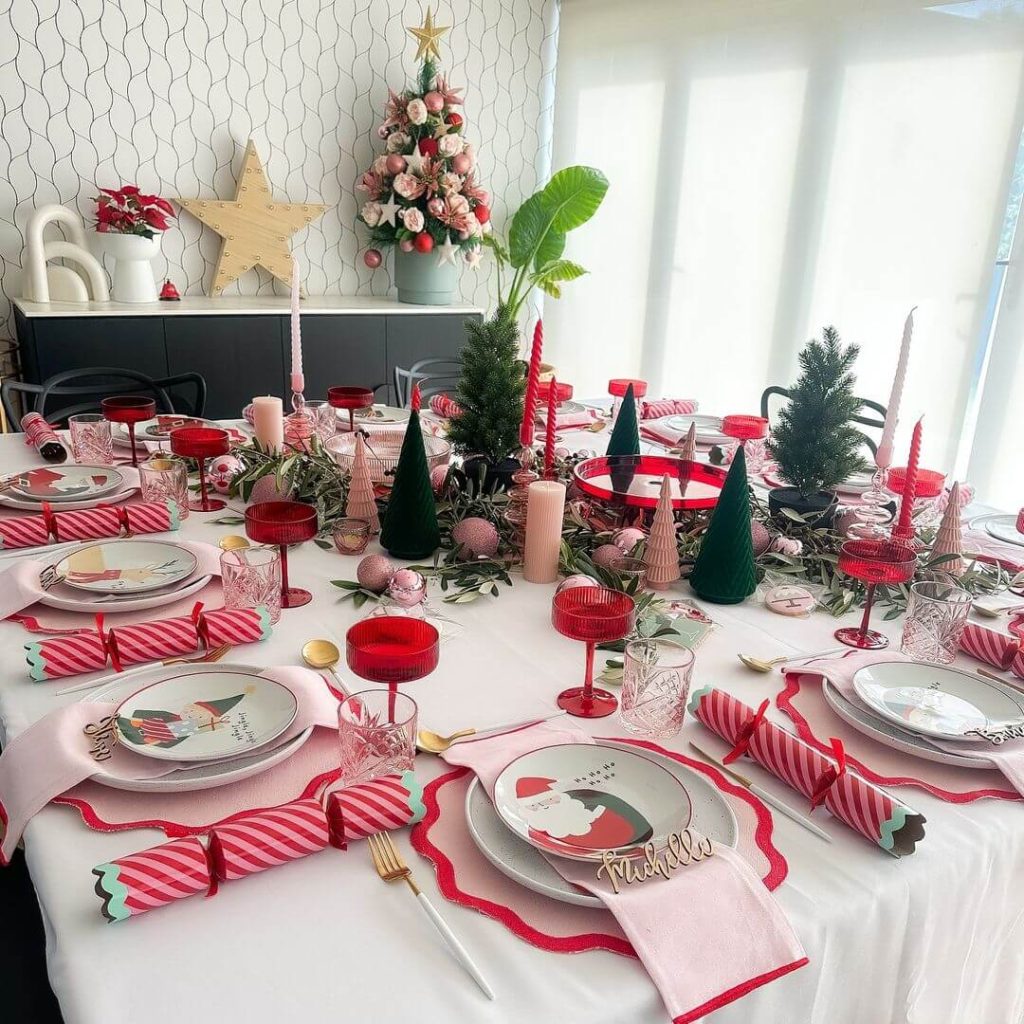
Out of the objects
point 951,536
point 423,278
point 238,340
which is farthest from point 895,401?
point 423,278

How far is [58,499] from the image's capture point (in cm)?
169

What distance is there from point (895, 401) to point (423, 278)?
317 cm

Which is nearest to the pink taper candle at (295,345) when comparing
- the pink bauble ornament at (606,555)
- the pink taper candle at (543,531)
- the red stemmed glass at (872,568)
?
the pink taper candle at (543,531)

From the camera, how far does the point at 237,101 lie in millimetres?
3951

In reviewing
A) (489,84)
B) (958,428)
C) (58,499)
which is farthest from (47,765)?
(489,84)

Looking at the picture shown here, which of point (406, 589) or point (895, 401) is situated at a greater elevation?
point (895, 401)

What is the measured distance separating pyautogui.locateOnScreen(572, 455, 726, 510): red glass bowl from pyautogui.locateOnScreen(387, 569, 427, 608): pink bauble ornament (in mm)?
439

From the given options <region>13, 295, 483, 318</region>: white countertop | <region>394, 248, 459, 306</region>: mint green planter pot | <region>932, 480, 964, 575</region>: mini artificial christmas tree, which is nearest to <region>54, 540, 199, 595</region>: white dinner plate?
<region>932, 480, 964, 575</region>: mini artificial christmas tree

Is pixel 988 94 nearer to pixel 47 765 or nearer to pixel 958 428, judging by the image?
pixel 958 428

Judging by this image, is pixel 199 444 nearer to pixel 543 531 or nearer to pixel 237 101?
pixel 543 531

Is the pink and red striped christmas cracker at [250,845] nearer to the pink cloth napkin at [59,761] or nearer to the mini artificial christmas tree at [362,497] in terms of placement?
the pink cloth napkin at [59,761]

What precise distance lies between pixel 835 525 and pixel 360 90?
3.59m

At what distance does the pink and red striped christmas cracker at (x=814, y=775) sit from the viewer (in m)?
0.81

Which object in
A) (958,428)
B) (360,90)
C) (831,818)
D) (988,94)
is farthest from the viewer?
(360,90)
